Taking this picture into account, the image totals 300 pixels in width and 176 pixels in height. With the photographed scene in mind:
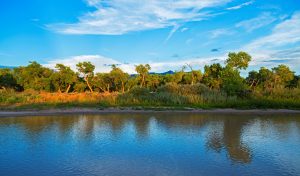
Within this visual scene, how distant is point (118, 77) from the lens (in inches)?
1332

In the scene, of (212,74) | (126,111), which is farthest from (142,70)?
(126,111)

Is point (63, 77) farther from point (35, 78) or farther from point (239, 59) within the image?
point (239, 59)

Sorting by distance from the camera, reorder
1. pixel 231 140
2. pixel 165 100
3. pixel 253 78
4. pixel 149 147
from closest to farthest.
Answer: pixel 149 147 → pixel 231 140 → pixel 165 100 → pixel 253 78

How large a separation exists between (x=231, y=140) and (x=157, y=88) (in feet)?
50.0

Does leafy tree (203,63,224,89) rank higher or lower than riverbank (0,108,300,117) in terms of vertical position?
higher

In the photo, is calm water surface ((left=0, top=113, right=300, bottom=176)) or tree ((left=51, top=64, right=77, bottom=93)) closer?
calm water surface ((left=0, top=113, right=300, bottom=176))

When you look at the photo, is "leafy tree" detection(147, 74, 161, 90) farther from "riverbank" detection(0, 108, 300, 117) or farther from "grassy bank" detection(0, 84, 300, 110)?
"riverbank" detection(0, 108, 300, 117)

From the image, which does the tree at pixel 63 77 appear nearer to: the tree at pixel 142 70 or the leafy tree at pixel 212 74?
the tree at pixel 142 70

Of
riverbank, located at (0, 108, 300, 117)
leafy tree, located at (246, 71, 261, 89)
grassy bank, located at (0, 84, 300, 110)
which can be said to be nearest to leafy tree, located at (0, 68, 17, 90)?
grassy bank, located at (0, 84, 300, 110)

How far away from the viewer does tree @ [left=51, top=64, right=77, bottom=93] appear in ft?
105

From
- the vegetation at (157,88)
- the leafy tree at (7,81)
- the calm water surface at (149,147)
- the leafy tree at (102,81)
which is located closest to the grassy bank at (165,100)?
the vegetation at (157,88)

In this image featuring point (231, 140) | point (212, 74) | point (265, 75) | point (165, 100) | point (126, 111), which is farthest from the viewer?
point (265, 75)

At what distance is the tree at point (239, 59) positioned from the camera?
2738cm

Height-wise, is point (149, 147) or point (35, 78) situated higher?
point (35, 78)
